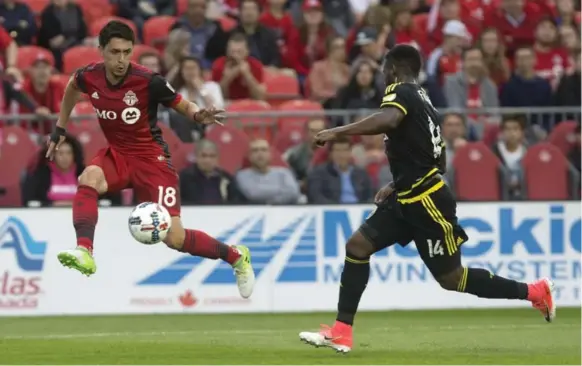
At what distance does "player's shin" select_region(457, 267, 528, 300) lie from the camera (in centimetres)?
1094

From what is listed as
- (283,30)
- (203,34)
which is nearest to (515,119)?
(283,30)

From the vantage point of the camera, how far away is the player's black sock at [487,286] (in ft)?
35.9

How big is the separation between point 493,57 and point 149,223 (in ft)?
33.6

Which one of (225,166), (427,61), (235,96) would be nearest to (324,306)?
(225,166)

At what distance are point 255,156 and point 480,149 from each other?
2.82m

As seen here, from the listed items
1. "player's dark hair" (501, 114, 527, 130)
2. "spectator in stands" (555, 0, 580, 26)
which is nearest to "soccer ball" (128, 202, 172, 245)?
"player's dark hair" (501, 114, 527, 130)

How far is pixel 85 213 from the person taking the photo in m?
11.5

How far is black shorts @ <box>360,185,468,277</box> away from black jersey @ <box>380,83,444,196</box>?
14 centimetres

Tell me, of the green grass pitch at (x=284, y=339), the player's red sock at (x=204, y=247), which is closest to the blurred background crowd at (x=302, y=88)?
the green grass pitch at (x=284, y=339)

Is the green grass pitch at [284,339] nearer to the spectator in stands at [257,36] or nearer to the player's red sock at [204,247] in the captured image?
the player's red sock at [204,247]

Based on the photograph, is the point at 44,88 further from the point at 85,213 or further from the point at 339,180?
the point at 85,213

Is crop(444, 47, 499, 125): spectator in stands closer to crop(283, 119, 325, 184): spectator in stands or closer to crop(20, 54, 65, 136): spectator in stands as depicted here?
crop(283, 119, 325, 184): spectator in stands

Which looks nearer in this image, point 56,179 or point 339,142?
point 56,179

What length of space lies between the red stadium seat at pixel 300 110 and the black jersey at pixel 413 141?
643cm
